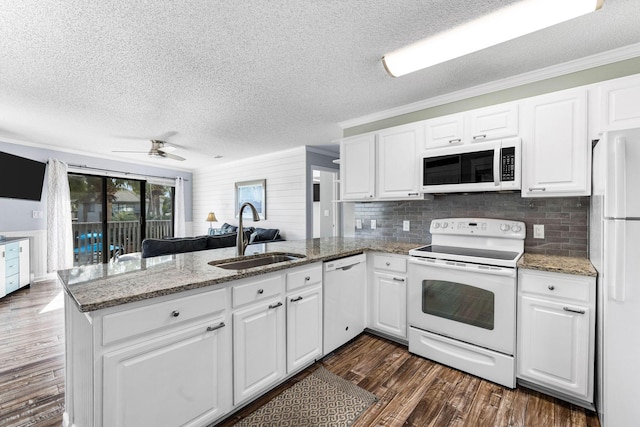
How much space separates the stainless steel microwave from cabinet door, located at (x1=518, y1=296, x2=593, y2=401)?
37.3 inches

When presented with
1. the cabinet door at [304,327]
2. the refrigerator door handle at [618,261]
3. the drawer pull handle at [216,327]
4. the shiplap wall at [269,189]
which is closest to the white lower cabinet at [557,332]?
the refrigerator door handle at [618,261]

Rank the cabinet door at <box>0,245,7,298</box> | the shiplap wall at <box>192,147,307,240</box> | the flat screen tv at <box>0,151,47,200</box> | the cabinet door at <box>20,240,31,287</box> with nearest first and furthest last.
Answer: the cabinet door at <box>0,245,7,298</box> → the flat screen tv at <box>0,151,47,200</box> → the cabinet door at <box>20,240,31,287</box> → the shiplap wall at <box>192,147,307,240</box>

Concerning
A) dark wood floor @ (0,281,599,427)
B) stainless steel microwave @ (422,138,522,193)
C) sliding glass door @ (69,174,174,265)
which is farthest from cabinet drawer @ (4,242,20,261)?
stainless steel microwave @ (422,138,522,193)

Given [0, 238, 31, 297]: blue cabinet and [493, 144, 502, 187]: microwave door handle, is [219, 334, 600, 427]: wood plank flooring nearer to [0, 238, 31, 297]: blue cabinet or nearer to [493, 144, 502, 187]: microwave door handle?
[493, 144, 502, 187]: microwave door handle

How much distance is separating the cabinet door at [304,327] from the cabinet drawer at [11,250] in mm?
4644

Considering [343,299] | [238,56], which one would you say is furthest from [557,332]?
[238,56]

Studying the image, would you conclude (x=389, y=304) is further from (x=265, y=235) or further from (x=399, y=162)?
(x=265, y=235)

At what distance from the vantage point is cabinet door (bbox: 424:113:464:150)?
256 cm

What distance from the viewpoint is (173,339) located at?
1.40 metres

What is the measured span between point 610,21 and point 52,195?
24.9 ft

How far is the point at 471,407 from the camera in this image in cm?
182

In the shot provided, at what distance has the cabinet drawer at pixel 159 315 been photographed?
1.21 m

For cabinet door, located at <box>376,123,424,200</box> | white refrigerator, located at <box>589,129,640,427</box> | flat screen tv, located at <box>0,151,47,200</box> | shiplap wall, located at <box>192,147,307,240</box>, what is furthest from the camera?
shiplap wall, located at <box>192,147,307,240</box>

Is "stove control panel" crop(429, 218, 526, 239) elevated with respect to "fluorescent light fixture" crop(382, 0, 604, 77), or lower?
lower
